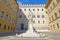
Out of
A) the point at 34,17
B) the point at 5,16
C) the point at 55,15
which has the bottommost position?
the point at 5,16

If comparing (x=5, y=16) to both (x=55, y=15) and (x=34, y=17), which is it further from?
(x=34, y=17)

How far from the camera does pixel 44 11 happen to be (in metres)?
43.6

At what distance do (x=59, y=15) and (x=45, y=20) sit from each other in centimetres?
1673

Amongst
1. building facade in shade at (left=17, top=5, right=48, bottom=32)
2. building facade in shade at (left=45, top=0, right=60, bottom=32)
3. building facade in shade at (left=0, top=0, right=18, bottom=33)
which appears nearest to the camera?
building facade in shade at (left=0, top=0, right=18, bottom=33)

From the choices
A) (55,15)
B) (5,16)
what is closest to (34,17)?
(55,15)

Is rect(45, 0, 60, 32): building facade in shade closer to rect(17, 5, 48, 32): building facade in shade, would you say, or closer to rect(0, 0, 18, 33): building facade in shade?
rect(17, 5, 48, 32): building facade in shade

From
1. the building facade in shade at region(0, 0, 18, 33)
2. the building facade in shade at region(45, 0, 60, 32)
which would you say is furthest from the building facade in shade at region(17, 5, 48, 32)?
the building facade in shade at region(0, 0, 18, 33)

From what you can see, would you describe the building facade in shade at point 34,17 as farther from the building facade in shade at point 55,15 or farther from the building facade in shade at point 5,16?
the building facade in shade at point 5,16

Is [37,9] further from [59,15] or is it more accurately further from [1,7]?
[1,7]

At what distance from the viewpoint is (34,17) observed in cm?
4269

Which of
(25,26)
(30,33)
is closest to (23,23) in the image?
(25,26)

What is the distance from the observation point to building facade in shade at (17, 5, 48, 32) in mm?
42003

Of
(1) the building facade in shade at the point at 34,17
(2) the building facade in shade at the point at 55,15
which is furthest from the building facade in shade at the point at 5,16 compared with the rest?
(1) the building facade in shade at the point at 34,17

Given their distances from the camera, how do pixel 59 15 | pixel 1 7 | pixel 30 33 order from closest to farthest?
1. pixel 30 33
2. pixel 1 7
3. pixel 59 15
